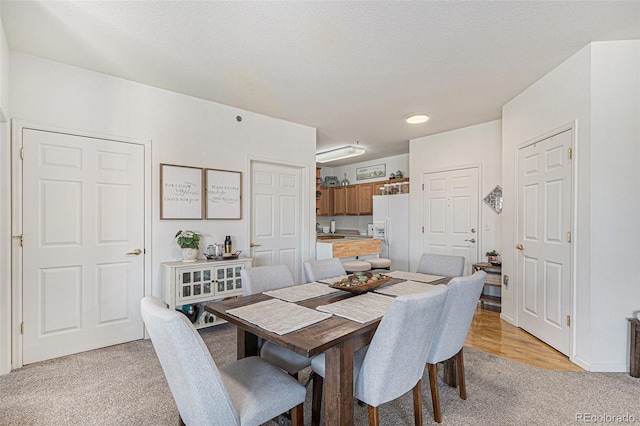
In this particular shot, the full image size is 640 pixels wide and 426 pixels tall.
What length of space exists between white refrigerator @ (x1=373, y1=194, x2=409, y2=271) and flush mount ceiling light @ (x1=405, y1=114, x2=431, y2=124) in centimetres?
155

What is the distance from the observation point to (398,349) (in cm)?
139

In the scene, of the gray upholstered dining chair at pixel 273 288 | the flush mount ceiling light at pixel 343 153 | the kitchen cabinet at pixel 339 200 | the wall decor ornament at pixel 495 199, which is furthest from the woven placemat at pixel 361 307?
the kitchen cabinet at pixel 339 200

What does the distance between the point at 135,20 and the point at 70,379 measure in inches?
103

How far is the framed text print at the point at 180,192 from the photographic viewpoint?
10.7ft

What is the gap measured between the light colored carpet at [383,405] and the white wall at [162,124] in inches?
37.9

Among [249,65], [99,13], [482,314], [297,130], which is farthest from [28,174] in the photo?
[482,314]

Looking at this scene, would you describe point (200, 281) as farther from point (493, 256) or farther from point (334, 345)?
point (493, 256)

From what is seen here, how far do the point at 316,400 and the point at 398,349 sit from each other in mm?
667

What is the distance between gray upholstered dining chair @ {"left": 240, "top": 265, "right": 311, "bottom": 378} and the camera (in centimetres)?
180

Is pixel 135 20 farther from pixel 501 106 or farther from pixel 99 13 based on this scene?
pixel 501 106

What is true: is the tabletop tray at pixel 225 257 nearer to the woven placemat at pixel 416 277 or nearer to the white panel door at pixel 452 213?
the woven placemat at pixel 416 277

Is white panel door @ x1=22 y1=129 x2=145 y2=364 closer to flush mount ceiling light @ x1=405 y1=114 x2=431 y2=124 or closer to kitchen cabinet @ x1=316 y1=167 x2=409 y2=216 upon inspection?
flush mount ceiling light @ x1=405 y1=114 x2=431 y2=124

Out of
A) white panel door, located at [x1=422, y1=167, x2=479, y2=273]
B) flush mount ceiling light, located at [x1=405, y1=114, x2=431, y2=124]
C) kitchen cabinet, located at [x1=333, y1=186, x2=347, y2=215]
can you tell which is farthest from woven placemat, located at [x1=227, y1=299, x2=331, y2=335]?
kitchen cabinet, located at [x1=333, y1=186, x2=347, y2=215]

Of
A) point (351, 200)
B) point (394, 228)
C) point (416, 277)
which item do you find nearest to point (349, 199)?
point (351, 200)
